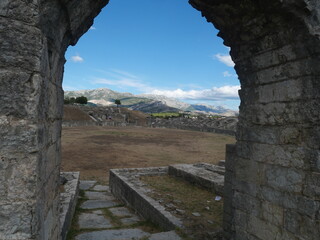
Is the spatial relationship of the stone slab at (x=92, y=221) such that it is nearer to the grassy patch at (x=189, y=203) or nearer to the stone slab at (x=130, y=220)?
the stone slab at (x=130, y=220)

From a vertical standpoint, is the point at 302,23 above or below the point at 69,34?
above

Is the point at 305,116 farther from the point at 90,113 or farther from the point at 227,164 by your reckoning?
the point at 90,113

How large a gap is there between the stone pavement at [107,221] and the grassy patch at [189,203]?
0.63 metres

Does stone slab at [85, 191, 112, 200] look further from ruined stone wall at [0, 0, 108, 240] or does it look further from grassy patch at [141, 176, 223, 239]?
ruined stone wall at [0, 0, 108, 240]

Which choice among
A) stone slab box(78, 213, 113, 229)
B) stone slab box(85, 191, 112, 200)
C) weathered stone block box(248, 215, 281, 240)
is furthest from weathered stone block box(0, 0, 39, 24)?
stone slab box(85, 191, 112, 200)

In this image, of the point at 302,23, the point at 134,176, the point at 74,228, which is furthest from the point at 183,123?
the point at 302,23

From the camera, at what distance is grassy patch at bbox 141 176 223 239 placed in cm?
577

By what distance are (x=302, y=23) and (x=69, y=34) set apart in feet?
9.58

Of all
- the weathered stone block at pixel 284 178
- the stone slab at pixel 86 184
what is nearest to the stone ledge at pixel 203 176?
the stone slab at pixel 86 184

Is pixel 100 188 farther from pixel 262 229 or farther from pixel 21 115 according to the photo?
pixel 21 115

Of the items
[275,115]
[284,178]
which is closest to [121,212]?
[284,178]

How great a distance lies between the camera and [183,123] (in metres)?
40.8

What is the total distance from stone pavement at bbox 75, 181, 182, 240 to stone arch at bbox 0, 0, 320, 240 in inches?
78.9

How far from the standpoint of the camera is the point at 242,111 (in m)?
4.68
